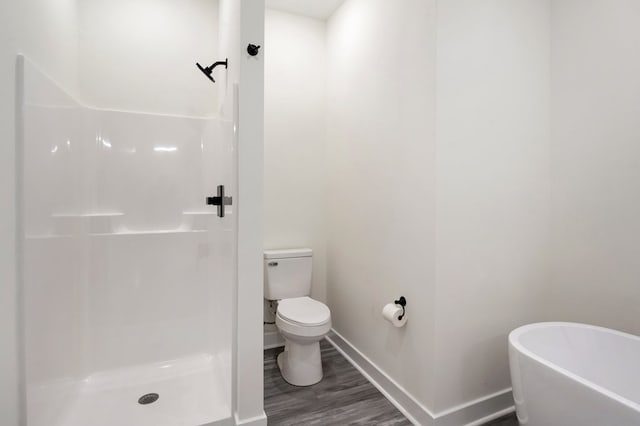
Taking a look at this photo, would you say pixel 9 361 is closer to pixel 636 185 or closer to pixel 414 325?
pixel 414 325

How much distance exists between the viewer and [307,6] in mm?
2436

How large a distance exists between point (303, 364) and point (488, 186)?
157 cm

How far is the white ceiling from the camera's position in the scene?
238cm

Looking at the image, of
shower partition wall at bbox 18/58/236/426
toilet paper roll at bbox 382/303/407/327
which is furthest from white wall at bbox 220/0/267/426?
toilet paper roll at bbox 382/303/407/327

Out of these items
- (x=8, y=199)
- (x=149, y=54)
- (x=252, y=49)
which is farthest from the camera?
(x=149, y=54)

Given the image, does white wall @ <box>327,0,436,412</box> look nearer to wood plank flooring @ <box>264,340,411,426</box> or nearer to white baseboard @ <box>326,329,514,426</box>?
white baseboard @ <box>326,329,514,426</box>

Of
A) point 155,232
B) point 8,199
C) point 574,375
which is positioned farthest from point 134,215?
point 574,375

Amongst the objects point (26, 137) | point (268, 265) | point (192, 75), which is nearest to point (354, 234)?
point (268, 265)

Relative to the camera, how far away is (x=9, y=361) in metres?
1.03

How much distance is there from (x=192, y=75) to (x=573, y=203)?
104 inches

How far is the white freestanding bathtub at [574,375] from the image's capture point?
999 millimetres

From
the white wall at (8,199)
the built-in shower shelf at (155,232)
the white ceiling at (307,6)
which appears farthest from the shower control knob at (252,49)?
the white ceiling at (307,6)

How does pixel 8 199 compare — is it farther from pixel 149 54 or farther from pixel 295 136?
pixel 295 136

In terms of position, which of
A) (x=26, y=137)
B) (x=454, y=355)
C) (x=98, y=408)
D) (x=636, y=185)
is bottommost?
(x=98, y=408)
